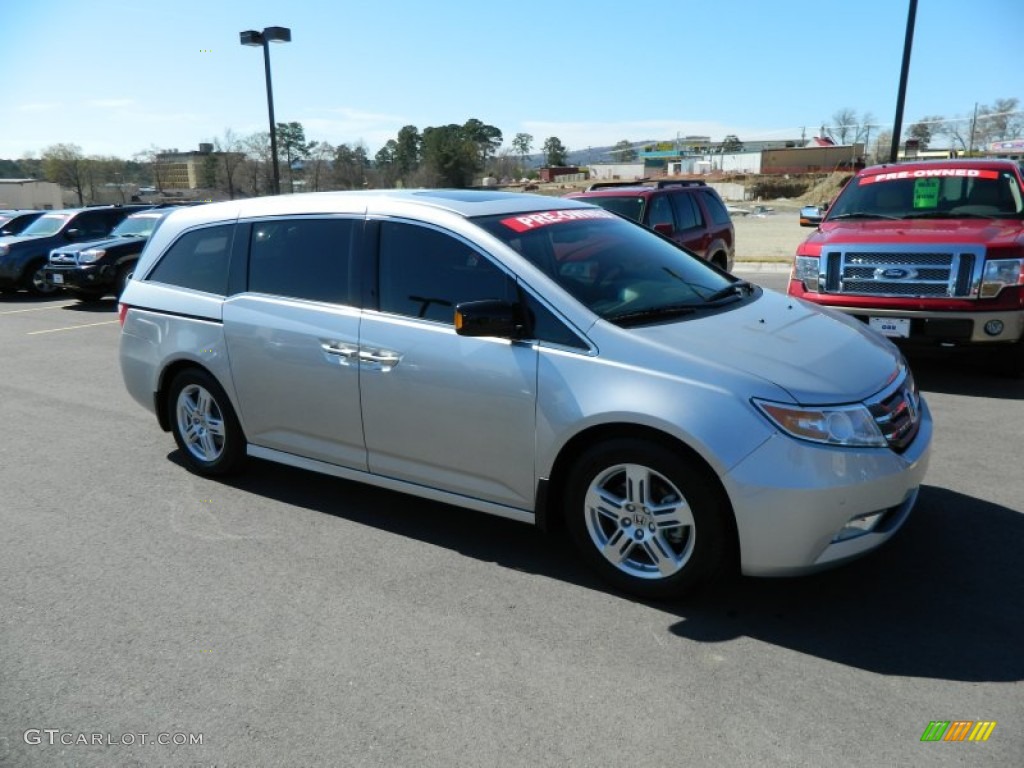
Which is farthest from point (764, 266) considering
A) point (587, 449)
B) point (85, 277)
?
point (587, 449)

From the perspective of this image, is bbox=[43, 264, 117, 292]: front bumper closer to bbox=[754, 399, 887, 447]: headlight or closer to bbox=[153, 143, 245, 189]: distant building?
bbox=[754, 399, 887, 447]: headlight

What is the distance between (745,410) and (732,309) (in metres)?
1.06

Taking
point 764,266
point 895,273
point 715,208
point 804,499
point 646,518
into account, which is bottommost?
point 764,266

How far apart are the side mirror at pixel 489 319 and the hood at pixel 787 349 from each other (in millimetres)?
520

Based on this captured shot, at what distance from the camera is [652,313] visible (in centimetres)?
379

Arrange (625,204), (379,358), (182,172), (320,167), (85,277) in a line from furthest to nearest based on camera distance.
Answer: (182,172), (320,167), (85,277), (625,204), (379,358)

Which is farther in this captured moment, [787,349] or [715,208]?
[715,208]

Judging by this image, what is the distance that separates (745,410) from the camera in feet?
10.3

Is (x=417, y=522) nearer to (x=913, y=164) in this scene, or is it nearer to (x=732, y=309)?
(x=732, y=309)

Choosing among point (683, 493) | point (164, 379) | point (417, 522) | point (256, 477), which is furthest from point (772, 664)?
point (164, 379)

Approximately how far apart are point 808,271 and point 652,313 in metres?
4.21

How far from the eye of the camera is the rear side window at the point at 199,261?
4.94 meters

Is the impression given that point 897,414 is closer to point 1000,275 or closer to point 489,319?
point 489,319

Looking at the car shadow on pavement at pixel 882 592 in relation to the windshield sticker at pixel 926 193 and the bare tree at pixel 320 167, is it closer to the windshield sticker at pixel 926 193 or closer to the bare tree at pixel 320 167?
the windshield sticker at pixel 926 193
